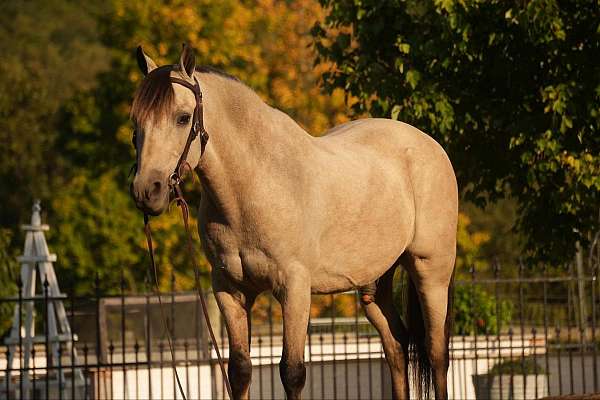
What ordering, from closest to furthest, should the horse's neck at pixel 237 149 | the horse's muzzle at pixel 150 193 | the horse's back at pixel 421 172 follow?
the horse's muzzle at pixel 150 193, the horse's neck at pixel 237 149, the horse's back at pixel 421 172

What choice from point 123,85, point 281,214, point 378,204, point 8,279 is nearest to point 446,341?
point 378,204

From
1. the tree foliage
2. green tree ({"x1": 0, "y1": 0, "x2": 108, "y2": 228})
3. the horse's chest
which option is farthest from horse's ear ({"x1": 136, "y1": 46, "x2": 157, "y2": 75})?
green tree ({"x1": 0, "y1": 0, "x2": 108, "y2": 228})

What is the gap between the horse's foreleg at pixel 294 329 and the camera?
17.0 ft

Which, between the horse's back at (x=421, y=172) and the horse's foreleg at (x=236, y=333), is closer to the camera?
the horse's foreleg at (x=236, y=333)

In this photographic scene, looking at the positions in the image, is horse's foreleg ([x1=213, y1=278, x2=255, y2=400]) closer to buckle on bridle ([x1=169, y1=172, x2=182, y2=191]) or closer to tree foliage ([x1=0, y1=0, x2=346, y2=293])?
buckle on bridle ([x1=169, y1=172, x2=182, y2=191])

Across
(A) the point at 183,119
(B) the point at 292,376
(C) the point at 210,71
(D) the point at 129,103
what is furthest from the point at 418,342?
(D) the point at 129,103

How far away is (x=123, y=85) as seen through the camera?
22.9 metres

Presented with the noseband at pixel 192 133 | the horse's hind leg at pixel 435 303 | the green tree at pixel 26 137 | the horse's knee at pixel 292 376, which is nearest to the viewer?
the noseband at pixel 192 133

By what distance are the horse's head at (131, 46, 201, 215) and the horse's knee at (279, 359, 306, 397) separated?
3.39 ft

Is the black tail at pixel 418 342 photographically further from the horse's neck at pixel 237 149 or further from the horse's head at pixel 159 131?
the horse's head at pixel 159 131

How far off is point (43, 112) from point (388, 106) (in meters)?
22.2

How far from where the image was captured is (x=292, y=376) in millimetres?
5219

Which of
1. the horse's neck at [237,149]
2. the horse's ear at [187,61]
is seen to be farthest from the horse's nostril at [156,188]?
the horse's ear at [187,61]

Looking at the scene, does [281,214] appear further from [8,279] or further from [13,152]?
[13,152]
